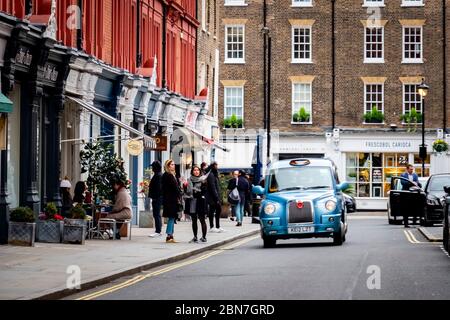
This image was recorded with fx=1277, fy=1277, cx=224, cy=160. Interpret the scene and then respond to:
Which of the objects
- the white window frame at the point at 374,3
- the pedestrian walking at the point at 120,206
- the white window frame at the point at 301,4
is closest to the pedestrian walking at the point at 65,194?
the pedestrian walking at the point at 120,206

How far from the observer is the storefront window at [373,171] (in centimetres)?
7081

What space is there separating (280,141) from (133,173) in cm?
3007

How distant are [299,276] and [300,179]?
10336 mm

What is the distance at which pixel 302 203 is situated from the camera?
92.8ft

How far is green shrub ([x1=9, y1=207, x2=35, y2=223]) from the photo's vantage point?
87.6ft

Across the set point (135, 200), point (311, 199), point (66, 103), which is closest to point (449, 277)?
point (311, 199)

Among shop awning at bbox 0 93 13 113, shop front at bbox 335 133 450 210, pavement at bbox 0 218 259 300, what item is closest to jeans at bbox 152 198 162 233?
pavement at bbox 0 218 259 300

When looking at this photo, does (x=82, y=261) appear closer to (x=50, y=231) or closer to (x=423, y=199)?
(x=50, y=231)

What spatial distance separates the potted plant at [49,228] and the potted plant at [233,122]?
4440cm

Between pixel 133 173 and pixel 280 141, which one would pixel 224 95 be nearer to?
pixel 280 141

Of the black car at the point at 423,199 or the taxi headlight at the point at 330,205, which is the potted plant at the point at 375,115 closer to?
the black car at the point at 423,199

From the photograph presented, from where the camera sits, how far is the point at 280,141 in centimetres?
7269

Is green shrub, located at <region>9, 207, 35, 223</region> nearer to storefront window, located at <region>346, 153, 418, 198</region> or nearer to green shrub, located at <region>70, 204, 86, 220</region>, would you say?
green shrub, located at <region>70, 204, 86, 220</region>

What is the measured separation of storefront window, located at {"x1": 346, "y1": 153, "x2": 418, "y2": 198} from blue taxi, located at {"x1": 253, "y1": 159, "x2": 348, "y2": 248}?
41.4 metres
